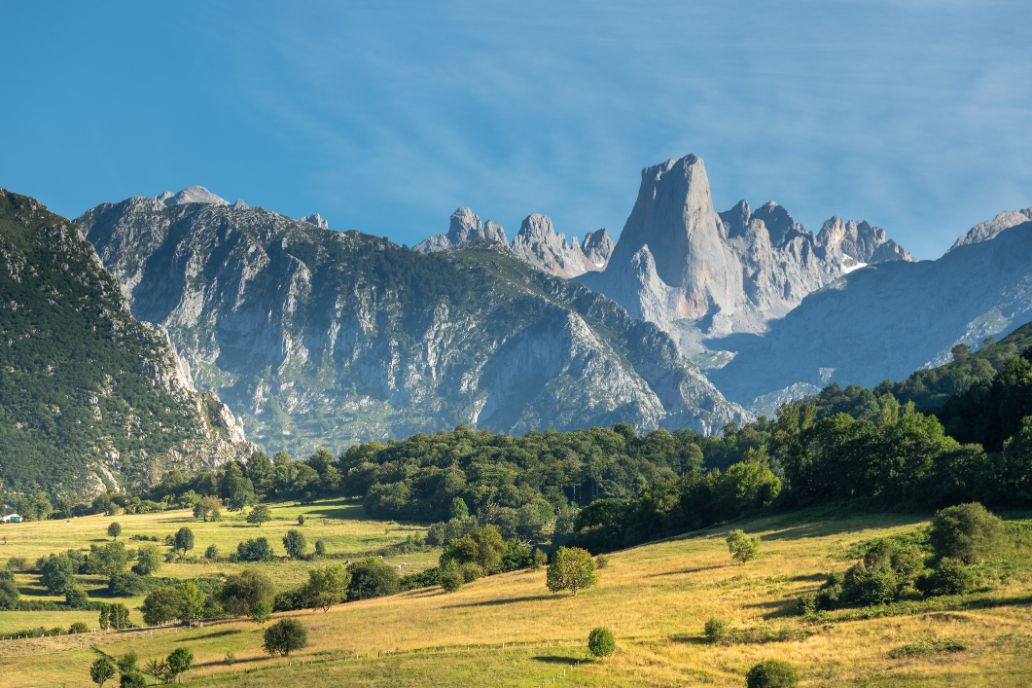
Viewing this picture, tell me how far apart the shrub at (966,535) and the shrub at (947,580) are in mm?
4307

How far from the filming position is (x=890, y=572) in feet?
214

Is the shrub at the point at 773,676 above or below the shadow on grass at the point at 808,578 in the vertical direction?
below

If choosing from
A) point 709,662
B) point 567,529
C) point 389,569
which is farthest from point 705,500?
point 709,662

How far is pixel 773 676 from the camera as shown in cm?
4594

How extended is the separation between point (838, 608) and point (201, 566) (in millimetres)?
138688

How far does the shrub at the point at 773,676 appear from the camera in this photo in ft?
150

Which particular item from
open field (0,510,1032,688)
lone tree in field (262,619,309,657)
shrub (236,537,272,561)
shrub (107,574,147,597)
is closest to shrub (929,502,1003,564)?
open field (0,510,1032,688)

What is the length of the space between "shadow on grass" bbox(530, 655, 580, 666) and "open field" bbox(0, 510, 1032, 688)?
0.28 ft

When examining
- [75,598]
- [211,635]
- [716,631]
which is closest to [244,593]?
[211,635]

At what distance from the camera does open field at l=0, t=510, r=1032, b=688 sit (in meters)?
51.0

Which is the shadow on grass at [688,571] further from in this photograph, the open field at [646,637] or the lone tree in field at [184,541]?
the lone tree in field at [184,541]

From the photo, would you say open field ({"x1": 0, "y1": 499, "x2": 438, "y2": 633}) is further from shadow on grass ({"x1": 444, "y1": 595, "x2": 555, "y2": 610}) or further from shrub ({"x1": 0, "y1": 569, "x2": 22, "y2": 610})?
shadow on grass ({"x1": 444, "y1": 595, "x2": 555, "y2": 610})

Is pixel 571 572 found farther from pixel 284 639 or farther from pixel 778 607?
pixel 284 639

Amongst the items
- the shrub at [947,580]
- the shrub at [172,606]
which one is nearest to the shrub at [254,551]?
the shrub at [172,606]
